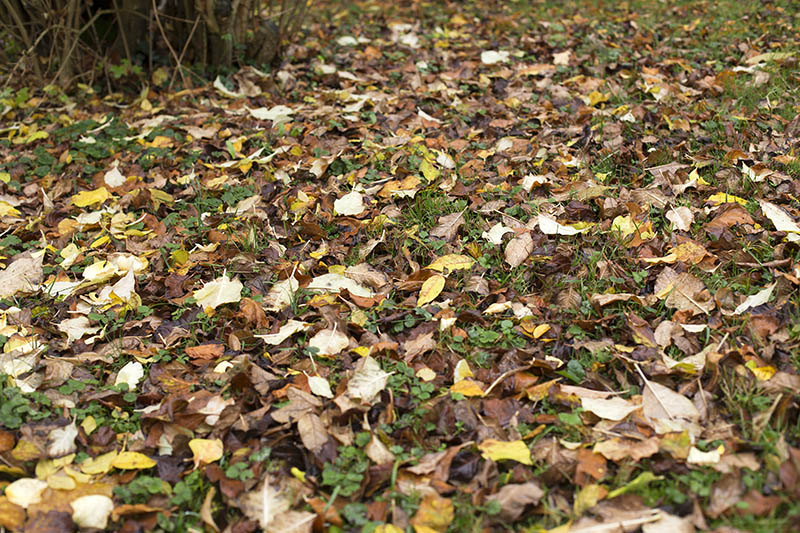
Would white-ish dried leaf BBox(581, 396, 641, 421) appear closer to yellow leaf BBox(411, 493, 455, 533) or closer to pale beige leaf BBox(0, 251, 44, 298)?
yellow leaf BBox(411, 493, 455, 533)

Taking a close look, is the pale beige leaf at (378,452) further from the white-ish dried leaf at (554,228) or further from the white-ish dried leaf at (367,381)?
the white-ish dried leaf at (554,228)

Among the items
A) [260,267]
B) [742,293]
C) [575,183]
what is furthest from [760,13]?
[260,267]

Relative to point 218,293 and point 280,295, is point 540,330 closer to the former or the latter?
point 280,295

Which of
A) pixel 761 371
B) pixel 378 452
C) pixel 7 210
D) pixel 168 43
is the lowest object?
pixel 7 210

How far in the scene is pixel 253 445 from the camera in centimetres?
200

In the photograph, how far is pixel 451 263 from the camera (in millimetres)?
2646

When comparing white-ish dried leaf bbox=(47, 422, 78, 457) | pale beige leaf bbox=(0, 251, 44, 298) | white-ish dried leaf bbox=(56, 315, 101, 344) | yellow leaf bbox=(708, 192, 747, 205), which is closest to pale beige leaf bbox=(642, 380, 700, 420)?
yellow leaf bbox=(708, 192, 747, 205)

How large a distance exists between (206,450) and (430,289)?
3.10 feet

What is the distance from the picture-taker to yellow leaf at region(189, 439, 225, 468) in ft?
6.41

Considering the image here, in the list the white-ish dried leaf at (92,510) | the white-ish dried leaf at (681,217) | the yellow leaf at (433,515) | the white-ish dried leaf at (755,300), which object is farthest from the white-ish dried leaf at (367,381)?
the white-ish dried leaf at (681,217)

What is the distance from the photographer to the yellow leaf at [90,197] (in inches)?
131

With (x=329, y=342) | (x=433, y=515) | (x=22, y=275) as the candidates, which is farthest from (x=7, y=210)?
(x=433, y=515)

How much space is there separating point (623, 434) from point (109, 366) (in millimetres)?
1644

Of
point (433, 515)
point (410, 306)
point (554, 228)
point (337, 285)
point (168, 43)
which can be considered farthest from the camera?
point (168, 43)
